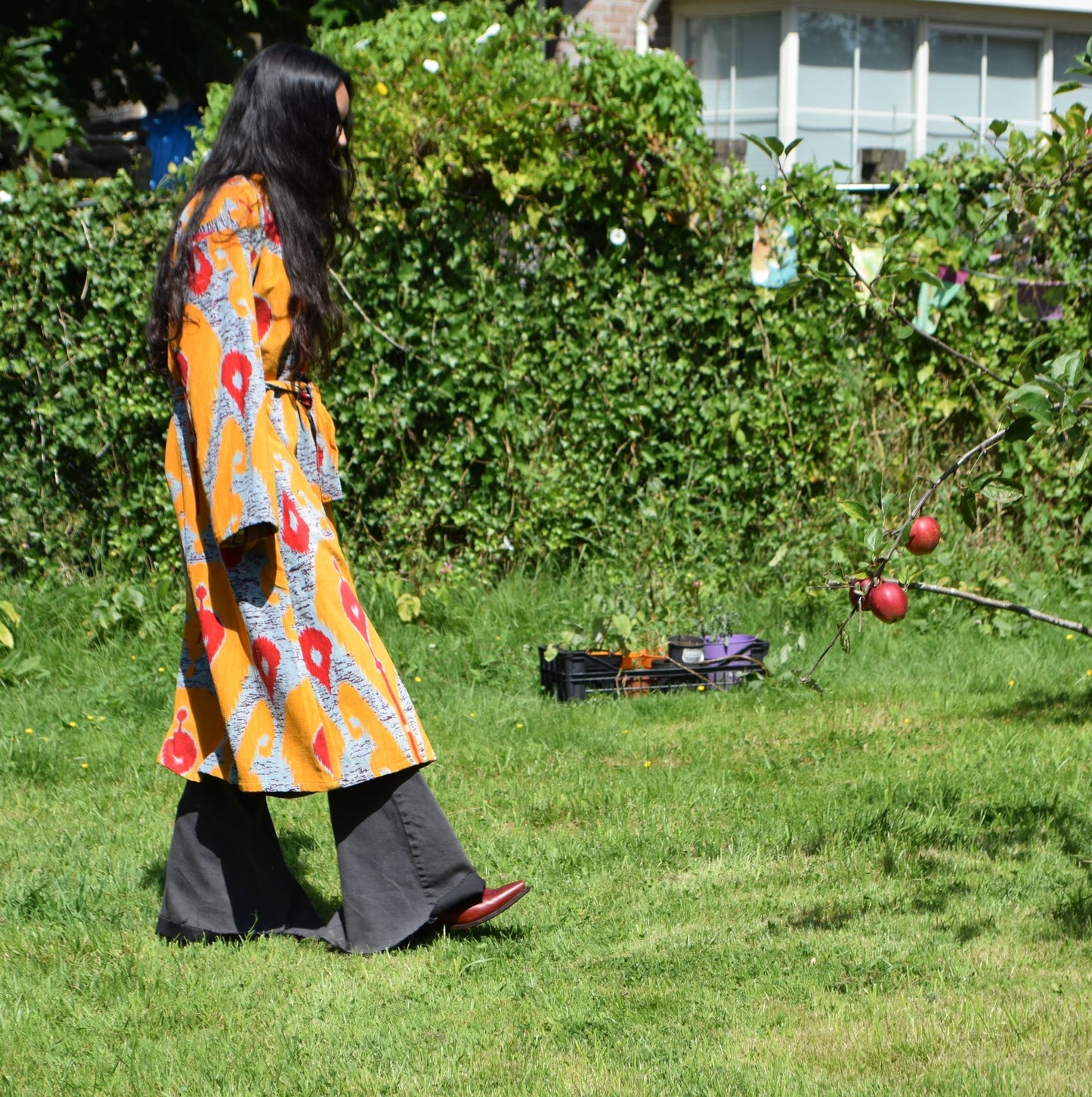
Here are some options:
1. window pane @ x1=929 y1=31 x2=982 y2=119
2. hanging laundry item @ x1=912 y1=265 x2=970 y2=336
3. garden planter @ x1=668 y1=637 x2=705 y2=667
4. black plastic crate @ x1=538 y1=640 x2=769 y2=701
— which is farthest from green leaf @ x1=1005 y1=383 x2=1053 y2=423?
window pane @ x1=929 y1=31 x2=982 y2=119

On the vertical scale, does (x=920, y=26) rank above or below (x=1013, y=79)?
above

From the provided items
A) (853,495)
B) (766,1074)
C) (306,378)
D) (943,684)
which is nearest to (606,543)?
(853,495)

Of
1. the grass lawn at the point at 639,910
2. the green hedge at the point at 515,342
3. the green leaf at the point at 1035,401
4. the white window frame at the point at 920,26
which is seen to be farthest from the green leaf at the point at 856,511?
the white window frame at the point at 920,26

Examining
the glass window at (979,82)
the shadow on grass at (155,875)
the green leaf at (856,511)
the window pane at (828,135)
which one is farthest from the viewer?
the glass window at (979,82)

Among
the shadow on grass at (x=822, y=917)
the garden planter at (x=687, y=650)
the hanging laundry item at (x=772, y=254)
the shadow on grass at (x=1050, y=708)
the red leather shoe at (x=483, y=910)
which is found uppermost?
the hanging laundry item at (x=772, y=254)

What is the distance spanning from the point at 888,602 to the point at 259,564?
1.38 m

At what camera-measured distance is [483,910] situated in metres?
3.03

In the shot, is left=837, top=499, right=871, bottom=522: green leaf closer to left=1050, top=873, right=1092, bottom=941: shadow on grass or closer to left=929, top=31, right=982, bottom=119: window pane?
left=1050, top=873, right=1092, bottom=941: shadow on grass

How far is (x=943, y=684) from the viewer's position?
5.32m

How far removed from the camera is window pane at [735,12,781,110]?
10.8 m

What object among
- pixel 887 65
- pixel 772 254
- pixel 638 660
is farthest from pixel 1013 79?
pixel 638 660

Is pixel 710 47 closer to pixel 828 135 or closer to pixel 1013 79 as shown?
pixel 828 135

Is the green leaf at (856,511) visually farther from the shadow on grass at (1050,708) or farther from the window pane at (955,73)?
the window pane at (955,73)

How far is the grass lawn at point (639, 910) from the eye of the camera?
2.49 m
